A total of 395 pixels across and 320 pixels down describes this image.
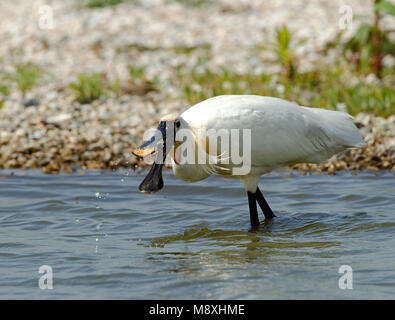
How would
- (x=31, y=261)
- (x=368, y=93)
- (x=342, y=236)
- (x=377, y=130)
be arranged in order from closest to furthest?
(x=31, y=261)
(x=342, y=236)
(x=377, y=130)
(x=368, y=93)

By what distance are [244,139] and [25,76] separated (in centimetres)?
630

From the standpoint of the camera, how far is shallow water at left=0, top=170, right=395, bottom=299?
4.98 m

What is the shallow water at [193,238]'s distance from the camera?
4.98m

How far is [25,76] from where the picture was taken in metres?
11.8

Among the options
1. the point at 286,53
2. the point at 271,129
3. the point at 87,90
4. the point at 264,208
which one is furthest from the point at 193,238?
the point at 286,53

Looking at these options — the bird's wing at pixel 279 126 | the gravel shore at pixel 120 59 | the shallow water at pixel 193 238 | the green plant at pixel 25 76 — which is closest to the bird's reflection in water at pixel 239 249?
the shallow water at pixel 193 238

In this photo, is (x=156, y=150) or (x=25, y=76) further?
(x=25, y=76)

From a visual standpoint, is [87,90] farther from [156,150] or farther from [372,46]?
[156,150]

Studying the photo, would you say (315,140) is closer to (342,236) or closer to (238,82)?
(342,236)

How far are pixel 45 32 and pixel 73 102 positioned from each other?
15.5 feet

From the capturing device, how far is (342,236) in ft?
20.8

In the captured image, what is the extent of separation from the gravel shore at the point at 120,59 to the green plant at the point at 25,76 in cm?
11
